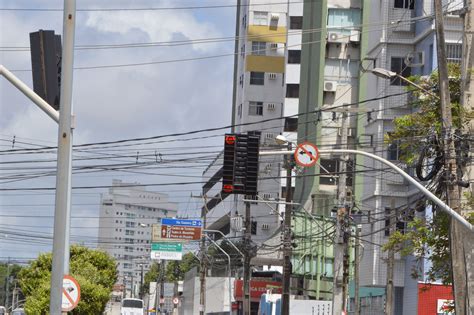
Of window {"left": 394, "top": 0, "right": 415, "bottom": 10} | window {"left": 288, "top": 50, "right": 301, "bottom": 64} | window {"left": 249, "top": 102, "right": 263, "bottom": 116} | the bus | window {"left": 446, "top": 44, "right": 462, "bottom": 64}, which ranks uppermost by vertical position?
window {"left": 288, "top": 50, "right": 301, "bottom": 64}

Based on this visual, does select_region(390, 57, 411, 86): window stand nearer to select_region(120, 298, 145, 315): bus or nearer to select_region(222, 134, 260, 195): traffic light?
select_region(222, 134, 260, 195): traffic light

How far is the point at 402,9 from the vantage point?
58.4 m

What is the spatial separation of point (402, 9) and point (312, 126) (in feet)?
73.5

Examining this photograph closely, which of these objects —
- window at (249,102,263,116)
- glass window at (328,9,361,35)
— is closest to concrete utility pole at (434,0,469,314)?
glass window at (328,9,361,35)

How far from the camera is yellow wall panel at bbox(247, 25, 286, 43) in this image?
10031 cm

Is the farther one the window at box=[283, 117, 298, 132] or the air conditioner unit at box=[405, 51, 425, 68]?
the window at box=[283, 117, 298, 132]

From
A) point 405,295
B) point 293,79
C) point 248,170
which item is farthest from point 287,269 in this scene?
point 293,79

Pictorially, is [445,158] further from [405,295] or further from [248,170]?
[405,295]

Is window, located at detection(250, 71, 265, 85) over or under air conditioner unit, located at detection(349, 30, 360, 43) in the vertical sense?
over

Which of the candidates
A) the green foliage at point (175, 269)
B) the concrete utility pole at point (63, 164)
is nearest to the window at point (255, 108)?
the green foliage at point (175, 269)

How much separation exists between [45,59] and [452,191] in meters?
11.8

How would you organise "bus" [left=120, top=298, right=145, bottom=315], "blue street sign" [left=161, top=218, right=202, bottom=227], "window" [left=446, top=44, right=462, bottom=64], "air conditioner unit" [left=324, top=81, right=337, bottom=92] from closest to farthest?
"window" [left=446, top=44, right=462, bottom=64] → "air conditioner unit" [left=324, top=81, right=337, bottom=92] → "blue street sign" [left=161, top=218, right=202, bottom=227] → "bus" [left=120, top=298, right=145, bottom=315]

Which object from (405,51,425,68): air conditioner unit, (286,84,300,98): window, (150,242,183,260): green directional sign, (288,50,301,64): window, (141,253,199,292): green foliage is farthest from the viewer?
(141,253,199,292): green foliage

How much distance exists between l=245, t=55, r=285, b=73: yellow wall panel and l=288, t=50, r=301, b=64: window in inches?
248
